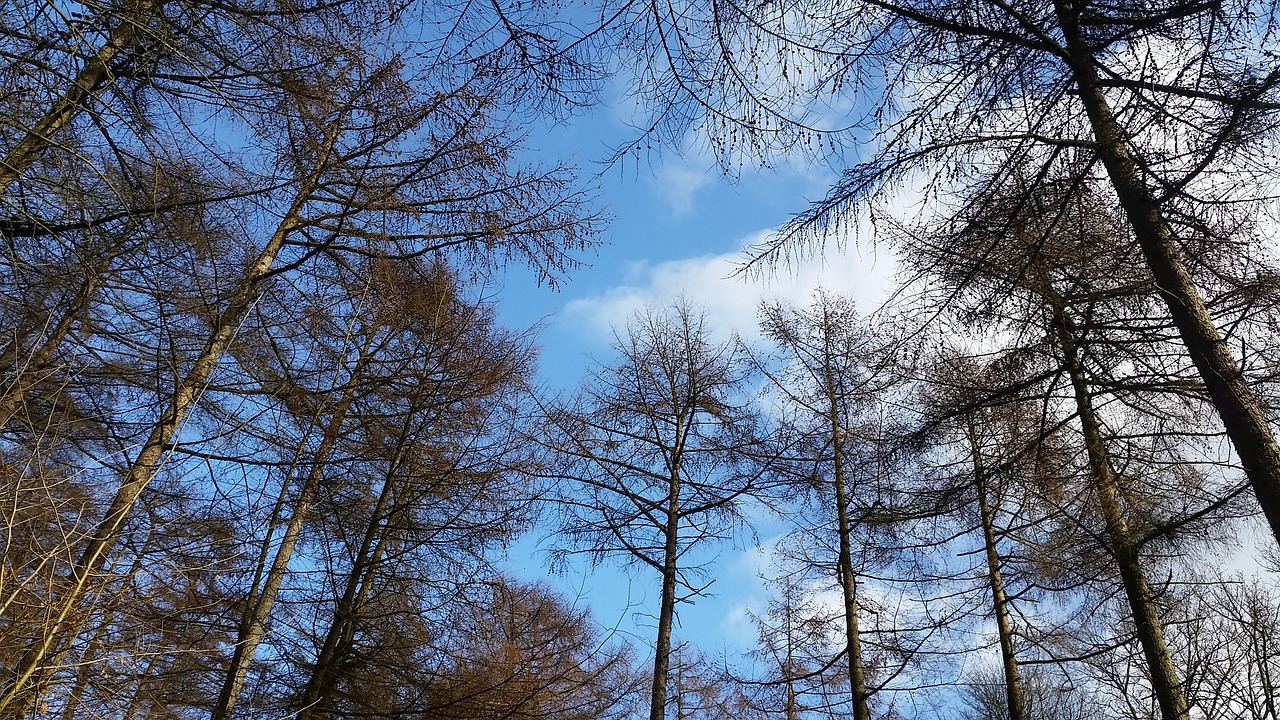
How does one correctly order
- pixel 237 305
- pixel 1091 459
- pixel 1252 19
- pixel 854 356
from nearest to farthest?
pixel 1252 19 → pixel 237 305 → pixel 1091 459 → pixel 854 356

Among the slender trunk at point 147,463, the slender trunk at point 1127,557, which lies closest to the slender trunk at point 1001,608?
the slender trunk at point 1127,557

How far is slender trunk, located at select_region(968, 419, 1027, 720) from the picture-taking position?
316 inches

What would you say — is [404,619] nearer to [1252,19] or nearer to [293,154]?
[293,154]

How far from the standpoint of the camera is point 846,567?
8.83 m

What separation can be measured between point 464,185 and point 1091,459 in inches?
243

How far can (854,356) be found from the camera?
400 inches

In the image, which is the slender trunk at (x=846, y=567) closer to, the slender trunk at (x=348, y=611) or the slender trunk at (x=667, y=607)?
the slender trunk at (x=667, y=607)

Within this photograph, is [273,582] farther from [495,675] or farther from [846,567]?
[846,567]

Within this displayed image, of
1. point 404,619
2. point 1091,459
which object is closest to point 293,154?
point 404,619

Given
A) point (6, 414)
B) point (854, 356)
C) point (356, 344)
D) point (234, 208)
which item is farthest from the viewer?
point (854, 356)

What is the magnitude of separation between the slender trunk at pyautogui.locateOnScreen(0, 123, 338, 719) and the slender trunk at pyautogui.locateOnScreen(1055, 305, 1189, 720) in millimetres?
5688

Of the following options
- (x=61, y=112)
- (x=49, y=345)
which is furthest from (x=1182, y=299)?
(x=49, y=345)

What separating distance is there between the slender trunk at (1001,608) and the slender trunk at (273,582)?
6.06m

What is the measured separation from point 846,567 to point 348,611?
5.63m
